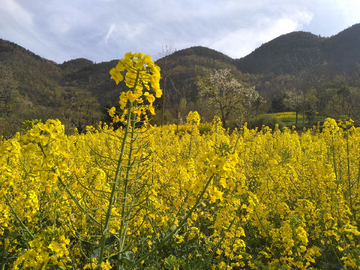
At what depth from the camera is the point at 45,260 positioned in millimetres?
1320

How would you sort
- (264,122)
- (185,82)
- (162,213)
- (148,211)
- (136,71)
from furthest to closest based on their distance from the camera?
(185,82) < (264,122) < (162,213) < (148,211) < (136,71)

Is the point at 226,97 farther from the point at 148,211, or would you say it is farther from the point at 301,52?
the point at 301,52

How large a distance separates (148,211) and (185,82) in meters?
35.3

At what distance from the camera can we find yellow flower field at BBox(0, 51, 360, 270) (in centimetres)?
139

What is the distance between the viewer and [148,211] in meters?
1.88

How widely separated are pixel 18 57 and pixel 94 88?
17277 mm

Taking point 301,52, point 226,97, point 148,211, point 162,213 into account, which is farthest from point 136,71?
point 301,52

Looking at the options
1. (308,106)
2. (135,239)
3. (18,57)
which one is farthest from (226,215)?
(18,57)

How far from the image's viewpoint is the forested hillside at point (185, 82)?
56.2ft

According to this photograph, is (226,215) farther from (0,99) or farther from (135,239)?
(0,99)

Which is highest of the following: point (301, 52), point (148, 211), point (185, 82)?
point (301, 52)

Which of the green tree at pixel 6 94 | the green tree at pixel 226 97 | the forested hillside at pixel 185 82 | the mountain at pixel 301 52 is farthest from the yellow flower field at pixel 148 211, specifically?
the mountain at pixel 301 52

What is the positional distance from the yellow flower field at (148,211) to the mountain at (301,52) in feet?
218

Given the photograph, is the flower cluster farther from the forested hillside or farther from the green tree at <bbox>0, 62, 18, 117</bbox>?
the green tree at <bbox>0, 62, 18, 117</bbox>
